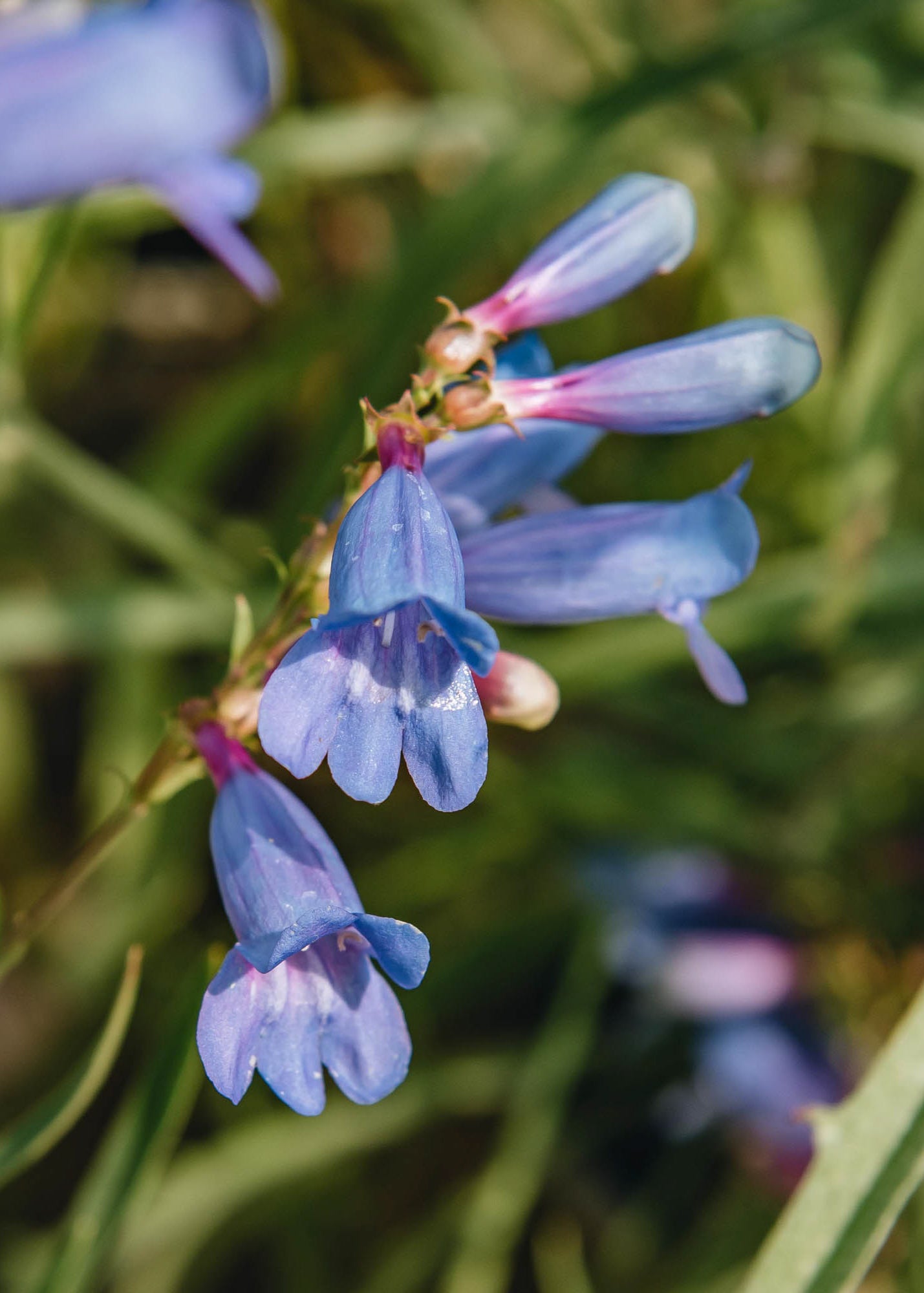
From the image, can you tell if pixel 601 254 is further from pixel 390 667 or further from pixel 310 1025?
pixel 310 1025

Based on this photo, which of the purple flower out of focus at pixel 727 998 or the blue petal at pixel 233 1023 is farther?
the purple flower out of focus at pixel 727 998

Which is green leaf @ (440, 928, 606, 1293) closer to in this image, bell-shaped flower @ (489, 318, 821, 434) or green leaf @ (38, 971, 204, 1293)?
green leaf @ (38, 971, 204, 1293)

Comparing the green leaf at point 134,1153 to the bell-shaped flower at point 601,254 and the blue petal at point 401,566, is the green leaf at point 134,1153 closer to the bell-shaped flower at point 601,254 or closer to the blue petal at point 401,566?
the blue petal at point 401,566

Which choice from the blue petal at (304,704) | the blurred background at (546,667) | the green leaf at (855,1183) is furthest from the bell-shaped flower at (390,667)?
the blurred background at (546,667)

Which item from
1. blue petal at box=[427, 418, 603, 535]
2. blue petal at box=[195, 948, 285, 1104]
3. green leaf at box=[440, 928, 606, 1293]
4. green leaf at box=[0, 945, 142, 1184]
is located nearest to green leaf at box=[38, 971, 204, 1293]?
green leaf at box=[0, 945, 142, 1184]

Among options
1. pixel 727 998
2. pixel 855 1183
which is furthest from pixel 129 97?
pixel 727 998
